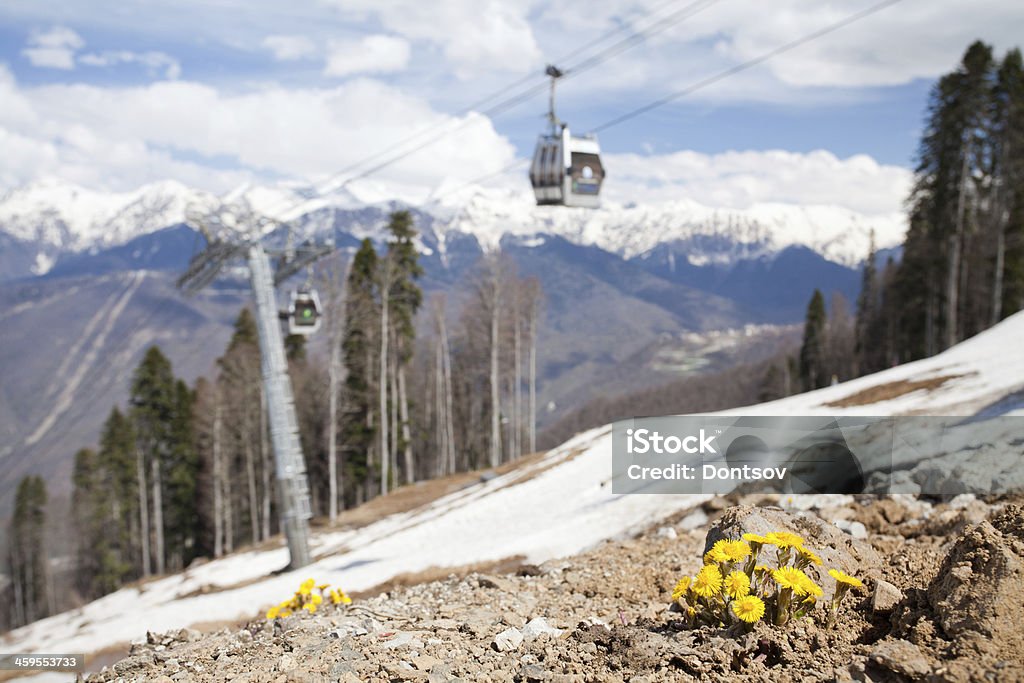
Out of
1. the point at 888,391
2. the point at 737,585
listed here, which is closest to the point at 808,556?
the point at 737,585

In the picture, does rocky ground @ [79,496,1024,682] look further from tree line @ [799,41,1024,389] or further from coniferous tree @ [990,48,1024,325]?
coniferous tree @ [990,48,1024,325]

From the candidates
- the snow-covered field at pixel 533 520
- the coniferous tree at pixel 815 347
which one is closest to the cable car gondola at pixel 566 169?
the snow-covered field at pixel 533 520

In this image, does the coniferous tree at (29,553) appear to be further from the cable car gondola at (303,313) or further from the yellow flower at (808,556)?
the yellow flower at (808,556)

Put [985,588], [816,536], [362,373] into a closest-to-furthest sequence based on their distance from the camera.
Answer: [985,588], [816,536], [362,373]

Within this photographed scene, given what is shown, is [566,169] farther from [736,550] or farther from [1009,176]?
[1009,176]

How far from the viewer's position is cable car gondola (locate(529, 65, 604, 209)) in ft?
46.8

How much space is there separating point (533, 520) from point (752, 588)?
33.8ft

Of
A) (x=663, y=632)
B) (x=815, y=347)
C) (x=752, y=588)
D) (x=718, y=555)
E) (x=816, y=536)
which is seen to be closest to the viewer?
(x=718, y=555)

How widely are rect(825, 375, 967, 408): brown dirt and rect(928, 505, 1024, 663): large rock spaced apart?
10619mm

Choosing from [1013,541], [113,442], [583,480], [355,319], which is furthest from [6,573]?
[1013,541]

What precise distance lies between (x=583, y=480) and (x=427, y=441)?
4104 centimetres

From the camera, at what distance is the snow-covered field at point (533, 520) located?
11.2 m

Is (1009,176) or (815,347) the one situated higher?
(1009,176)

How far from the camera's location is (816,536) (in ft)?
18.6
